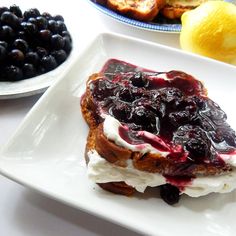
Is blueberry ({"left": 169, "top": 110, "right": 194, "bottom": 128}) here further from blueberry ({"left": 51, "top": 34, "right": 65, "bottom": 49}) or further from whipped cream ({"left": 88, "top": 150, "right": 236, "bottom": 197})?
blueberry ({"left": 51, "top": 34, "right": 65, "bottom": 49})

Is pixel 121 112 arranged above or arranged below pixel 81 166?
above

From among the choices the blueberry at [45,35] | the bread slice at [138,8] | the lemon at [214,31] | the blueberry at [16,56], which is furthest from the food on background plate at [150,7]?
the blueberry at [16,56]

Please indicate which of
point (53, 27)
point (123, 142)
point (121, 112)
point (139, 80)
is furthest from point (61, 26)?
point (123, 142)

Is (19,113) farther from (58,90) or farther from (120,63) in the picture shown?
(120,63)

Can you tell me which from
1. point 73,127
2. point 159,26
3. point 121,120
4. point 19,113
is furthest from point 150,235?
point 159,26

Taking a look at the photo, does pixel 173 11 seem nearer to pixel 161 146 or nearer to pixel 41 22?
pixel 41 22

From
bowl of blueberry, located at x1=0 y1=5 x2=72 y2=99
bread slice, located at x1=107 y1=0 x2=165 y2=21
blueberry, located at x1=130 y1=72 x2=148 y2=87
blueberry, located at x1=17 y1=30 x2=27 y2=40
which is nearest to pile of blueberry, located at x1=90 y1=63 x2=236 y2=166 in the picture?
blueberry, located at x1=130 y1=72 x2=148 y2=87
